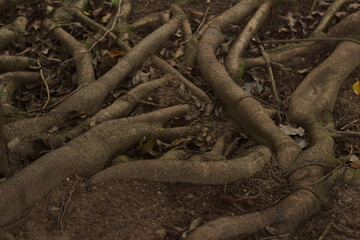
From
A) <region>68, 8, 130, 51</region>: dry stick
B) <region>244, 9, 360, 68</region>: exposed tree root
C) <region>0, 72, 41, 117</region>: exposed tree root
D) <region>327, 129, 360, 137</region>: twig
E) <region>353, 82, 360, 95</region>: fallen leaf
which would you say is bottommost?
<region>0, 72, 41, 117</region>: exposed tree root

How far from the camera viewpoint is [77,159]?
301 centimetres

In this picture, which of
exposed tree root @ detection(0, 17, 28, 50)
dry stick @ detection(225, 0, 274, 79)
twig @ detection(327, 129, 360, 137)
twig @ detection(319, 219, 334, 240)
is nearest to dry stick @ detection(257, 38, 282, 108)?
dry stick @ detection(225, 0, 274, 79)

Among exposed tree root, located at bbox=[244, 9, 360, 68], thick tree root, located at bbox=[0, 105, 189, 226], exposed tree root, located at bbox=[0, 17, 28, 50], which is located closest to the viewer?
thick tree root, located at bbox=[0, 105, 189, 226]

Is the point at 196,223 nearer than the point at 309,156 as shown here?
Yes

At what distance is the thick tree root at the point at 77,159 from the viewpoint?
105 inches

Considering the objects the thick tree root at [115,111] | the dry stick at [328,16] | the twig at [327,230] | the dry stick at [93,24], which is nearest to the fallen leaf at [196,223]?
the twig at [327,230]

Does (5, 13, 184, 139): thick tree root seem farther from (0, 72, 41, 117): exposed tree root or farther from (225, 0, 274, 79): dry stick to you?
(225, 0, 274, 79): dry stick

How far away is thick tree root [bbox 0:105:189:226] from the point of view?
2678 millimetres

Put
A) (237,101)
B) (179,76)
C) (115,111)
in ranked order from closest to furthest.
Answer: (115,111), (237,101), (179,76)

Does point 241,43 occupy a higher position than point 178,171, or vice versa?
point 241,43

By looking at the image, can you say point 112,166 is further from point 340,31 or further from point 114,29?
point 340,31

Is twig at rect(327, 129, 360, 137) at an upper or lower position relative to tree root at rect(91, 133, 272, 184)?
upper

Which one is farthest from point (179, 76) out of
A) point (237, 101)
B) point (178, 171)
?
point (178, 171)

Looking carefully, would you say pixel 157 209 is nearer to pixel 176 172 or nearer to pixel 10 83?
pixel 176 172
